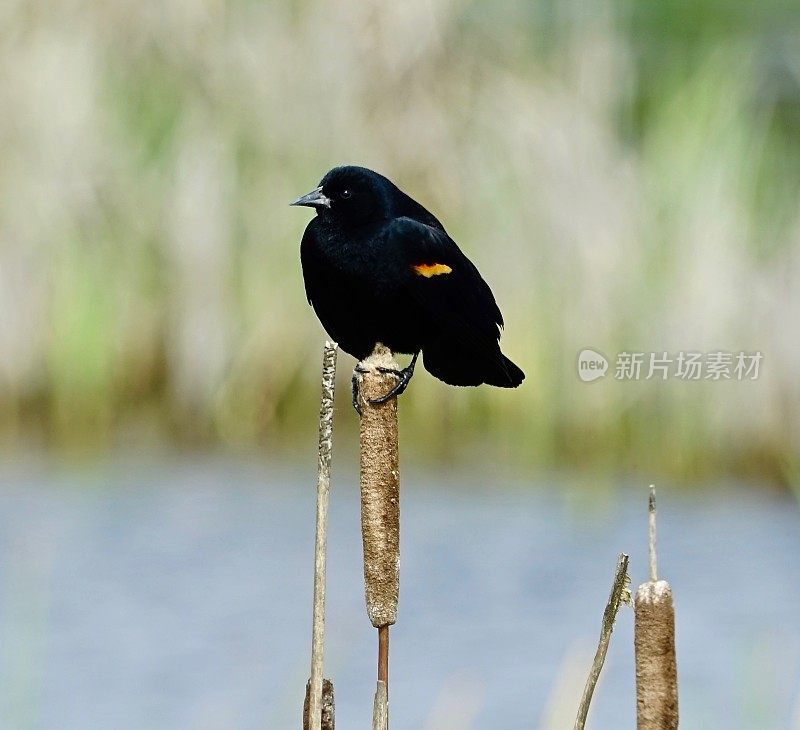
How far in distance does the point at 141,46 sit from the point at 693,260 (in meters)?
2.09

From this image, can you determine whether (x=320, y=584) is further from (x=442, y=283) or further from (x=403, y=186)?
(x=403, y=186)

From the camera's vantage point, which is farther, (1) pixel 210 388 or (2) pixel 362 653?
(1) pixel 210 388

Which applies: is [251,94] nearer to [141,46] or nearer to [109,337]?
[141,46]

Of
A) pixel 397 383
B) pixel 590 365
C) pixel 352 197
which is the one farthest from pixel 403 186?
pixel 397 383

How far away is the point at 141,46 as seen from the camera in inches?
214

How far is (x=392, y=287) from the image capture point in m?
2.66

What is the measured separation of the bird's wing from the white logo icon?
7.72ft

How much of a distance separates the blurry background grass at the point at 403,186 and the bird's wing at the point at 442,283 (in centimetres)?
236

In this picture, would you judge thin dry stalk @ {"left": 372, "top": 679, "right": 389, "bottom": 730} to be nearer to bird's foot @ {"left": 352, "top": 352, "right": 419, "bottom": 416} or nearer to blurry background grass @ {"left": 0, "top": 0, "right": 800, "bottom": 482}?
bird's foot @ {"left": 352, "top": 352, "right": 419, "bottom": 416}

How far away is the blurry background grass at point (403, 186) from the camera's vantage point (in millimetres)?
5188

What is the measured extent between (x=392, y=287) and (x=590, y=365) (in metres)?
2.62

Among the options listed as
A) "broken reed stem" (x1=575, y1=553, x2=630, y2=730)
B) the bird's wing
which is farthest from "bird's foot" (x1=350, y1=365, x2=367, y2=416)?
"broken reed stem" (x1=575, y1=553, x2=630, y2=730)

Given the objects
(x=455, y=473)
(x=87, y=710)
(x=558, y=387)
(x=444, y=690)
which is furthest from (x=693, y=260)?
(x=87, y=710)

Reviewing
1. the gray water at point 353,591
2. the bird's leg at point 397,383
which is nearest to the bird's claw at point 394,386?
the bird's leg at point 397,383
